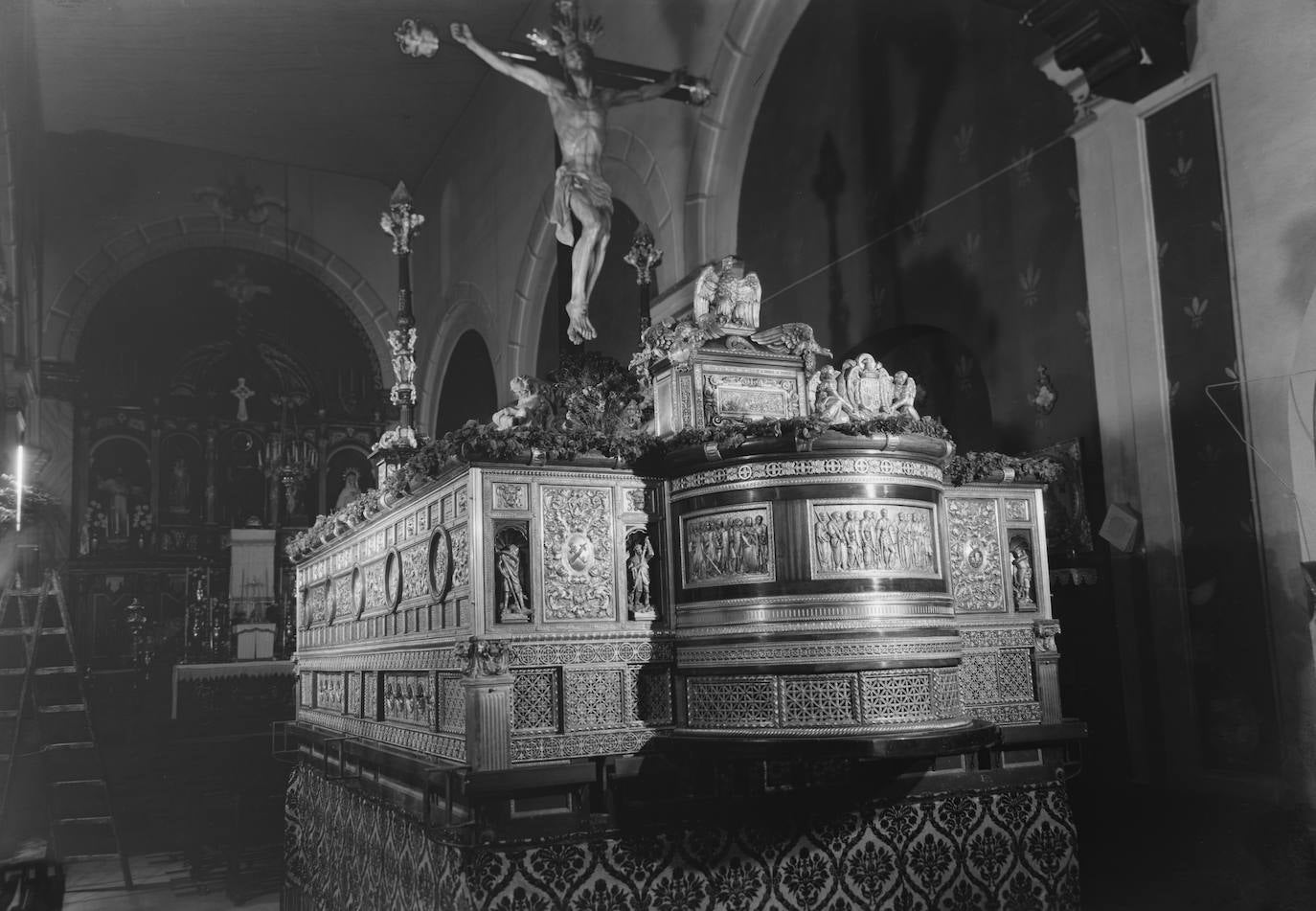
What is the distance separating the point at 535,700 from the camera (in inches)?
217

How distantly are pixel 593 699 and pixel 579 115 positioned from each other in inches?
240

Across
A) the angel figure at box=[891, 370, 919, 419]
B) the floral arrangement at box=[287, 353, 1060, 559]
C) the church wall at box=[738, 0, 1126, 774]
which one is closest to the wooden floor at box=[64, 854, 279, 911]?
the floral arrangement at box=[287, 353, 1060, 559]

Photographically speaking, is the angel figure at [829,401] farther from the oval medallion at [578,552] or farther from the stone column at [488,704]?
the stone column at [488,704]

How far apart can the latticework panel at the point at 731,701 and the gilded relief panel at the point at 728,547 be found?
0.50 m

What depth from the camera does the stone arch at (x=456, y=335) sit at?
18.2 metres

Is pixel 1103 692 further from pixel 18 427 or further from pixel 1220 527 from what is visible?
pixel 18 427

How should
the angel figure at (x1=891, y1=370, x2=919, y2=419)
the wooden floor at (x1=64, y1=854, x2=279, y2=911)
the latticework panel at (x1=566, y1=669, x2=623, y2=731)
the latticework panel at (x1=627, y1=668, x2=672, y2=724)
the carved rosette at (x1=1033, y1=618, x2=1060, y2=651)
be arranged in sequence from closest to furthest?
the latticework panel at (x1=566, y1=669, x2=623, y2=731) → the latticework panel at (x1=627, y1=668, x2=672, y2=724) → the angel figure at (x1=891, y1=370, x2=919, y2=419) → the carved rosette at (x1=1033, y1=618, x2=1060, y2=651) → the wooden floor at (x1=64, y1=854, x2=279, y2=911)

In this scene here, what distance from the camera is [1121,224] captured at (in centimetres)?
718

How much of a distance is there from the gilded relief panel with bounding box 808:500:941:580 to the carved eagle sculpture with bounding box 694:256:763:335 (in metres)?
1.42

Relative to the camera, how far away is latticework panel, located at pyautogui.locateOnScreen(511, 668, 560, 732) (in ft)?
17.8

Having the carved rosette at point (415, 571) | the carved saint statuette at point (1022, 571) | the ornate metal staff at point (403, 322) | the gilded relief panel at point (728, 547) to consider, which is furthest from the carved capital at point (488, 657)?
the ornate metal staff at point (403, 322)

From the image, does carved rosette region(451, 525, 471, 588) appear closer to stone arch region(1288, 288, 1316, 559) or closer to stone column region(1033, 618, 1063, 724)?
stone column region(1033, 618, 1063, 724)

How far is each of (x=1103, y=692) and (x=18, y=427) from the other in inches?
313

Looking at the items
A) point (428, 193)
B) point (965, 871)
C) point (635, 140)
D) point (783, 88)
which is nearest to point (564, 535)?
point (965, 871)
